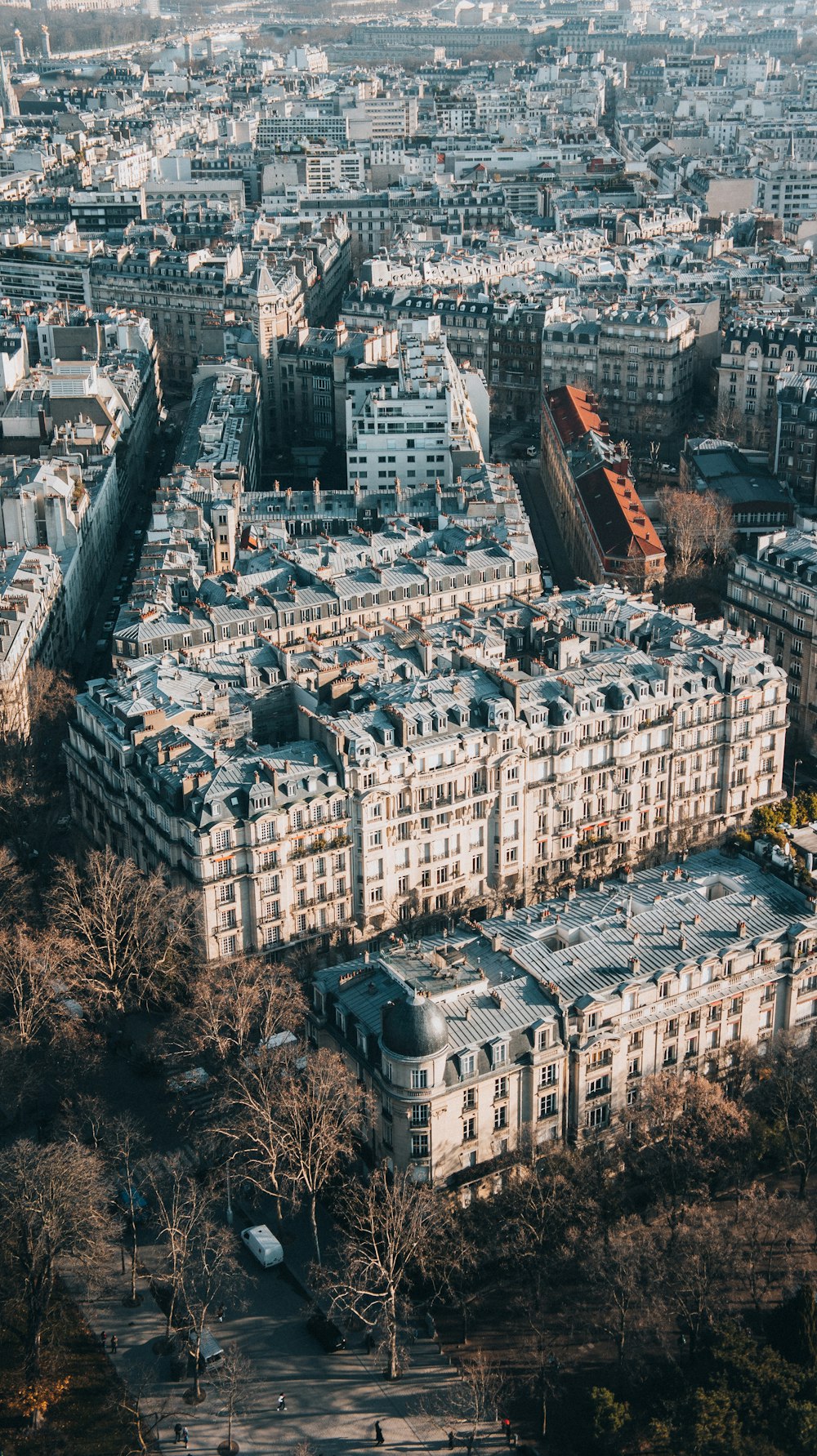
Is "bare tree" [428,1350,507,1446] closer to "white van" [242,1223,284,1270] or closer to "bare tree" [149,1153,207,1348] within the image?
"white van" [242,1223,284,1270]

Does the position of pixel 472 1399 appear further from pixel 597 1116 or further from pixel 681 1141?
pixel 597 1116

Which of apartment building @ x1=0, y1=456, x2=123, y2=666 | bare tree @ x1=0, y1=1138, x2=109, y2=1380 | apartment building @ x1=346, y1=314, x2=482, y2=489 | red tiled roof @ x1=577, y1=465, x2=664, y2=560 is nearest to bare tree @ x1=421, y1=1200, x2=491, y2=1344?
bare tree @ x1=0, y1=1138, x2=109, y2=1380

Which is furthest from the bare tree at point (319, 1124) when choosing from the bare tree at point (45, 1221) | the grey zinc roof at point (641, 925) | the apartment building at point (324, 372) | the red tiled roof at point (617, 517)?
the apartment building at point (324, 372)

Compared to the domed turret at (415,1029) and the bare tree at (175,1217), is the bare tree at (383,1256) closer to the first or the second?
the domed turret at (415,1029)

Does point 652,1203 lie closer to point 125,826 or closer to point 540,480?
point 125,826

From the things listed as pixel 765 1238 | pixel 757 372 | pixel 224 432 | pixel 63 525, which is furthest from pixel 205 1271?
pixel 757 372
